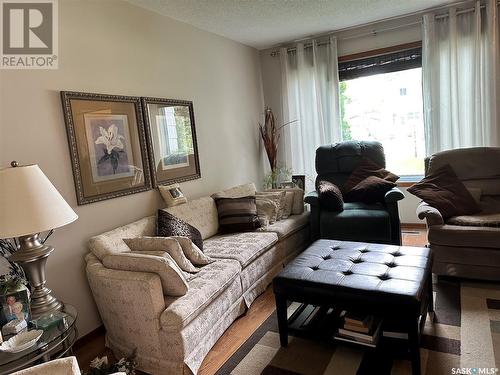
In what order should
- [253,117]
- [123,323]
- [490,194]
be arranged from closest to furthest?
[123,323]
[490,194]
[253,117]

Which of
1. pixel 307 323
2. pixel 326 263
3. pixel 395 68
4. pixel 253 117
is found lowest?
pixel 307 323

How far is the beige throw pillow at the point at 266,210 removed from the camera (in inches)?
132

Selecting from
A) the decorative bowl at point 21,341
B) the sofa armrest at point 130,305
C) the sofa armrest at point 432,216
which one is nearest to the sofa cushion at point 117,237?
the sofa armrest at point 130,305

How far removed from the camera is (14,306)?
1608 mm

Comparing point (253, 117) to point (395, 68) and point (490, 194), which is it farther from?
point (490, 194)

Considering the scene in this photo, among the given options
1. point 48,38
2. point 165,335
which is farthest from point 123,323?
point 48,38

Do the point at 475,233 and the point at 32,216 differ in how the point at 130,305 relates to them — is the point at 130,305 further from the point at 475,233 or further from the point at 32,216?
the point at 475,233

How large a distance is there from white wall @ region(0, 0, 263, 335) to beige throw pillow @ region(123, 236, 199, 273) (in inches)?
17.6

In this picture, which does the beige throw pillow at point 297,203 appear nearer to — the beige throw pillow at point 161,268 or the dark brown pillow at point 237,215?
the dark brown pillow at point 237,215

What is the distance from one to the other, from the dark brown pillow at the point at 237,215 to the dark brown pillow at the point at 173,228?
0.53m

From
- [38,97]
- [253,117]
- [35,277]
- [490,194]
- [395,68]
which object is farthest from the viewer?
[253,117]

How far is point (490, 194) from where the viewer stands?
3.07 metres

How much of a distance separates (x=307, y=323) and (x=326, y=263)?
37 centimetres

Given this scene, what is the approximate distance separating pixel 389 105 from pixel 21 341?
4342 millimetres
